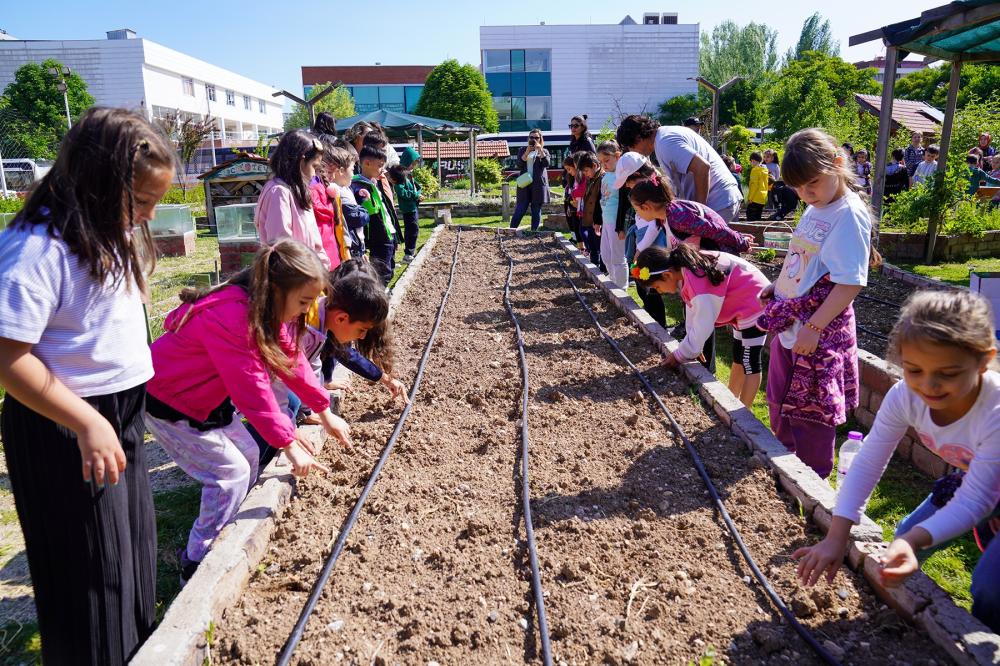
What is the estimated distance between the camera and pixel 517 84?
62.1 meters

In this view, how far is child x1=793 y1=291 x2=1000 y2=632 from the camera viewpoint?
6.08 feet

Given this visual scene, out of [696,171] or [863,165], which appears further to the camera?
[863,165]

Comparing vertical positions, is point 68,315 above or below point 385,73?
below

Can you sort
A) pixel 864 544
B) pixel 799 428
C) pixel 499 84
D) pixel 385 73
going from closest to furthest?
1. pixel 864 544
2. pixel 799 428
3. pixel 499 84
4. pixel 385 73

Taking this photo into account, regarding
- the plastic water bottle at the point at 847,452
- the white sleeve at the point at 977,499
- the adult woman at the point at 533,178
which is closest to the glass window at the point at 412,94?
the adult woman at the point at 533,178

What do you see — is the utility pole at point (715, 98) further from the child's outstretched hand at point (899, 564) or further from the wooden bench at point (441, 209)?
the child's outstretched hand at point (899, 564)

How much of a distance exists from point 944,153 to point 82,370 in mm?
10311

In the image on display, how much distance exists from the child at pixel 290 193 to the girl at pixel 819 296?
8.28 feet

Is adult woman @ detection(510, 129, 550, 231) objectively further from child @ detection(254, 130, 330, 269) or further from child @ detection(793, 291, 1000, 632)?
child @ detection(793, 291, 1000, 632)

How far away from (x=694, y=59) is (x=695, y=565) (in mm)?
69207

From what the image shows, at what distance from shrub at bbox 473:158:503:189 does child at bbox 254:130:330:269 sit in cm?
2057

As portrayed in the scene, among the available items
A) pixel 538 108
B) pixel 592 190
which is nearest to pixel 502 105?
pixel 538 108

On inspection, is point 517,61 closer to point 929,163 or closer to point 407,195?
point 929,163

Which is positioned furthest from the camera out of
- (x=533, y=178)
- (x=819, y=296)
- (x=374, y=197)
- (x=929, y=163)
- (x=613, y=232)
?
(x=533, y=178)
